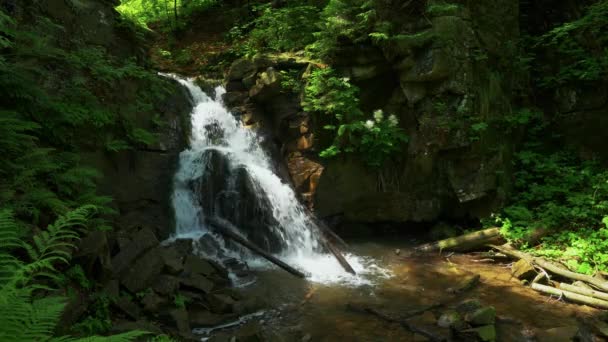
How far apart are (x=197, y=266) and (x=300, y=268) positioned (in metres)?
2.58

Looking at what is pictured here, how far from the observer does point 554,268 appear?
8.28 meters

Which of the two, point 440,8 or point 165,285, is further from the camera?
point 440,8

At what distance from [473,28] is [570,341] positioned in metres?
8.61

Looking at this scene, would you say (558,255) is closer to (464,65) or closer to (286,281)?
(464,65)

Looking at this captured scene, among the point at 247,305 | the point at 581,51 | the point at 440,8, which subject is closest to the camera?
the point at 247,305

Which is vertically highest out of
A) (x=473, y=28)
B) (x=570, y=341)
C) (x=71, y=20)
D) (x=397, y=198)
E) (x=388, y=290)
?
(x=71, y=20)

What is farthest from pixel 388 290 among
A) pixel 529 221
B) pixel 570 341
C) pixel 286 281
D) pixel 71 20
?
pixel 71 20

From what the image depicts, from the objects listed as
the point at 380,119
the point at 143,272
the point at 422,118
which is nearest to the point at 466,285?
the point at 422,118

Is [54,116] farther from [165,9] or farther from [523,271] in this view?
[165,9]

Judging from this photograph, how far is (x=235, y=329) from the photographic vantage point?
20.3ft

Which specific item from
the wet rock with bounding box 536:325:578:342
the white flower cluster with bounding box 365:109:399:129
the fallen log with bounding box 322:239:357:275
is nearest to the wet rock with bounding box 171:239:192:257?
the fallen log with bounding box 322:239:357:275

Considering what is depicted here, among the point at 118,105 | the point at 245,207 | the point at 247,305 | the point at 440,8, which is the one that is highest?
the point at 440,8

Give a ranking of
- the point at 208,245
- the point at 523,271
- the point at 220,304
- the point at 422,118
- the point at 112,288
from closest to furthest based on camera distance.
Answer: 1. the point at 112,288
2. the point at 220,304
3. the point at 523,271
4. the point at 208,245
5. the point at 422,118

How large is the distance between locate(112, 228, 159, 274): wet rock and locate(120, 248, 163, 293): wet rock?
86mm
